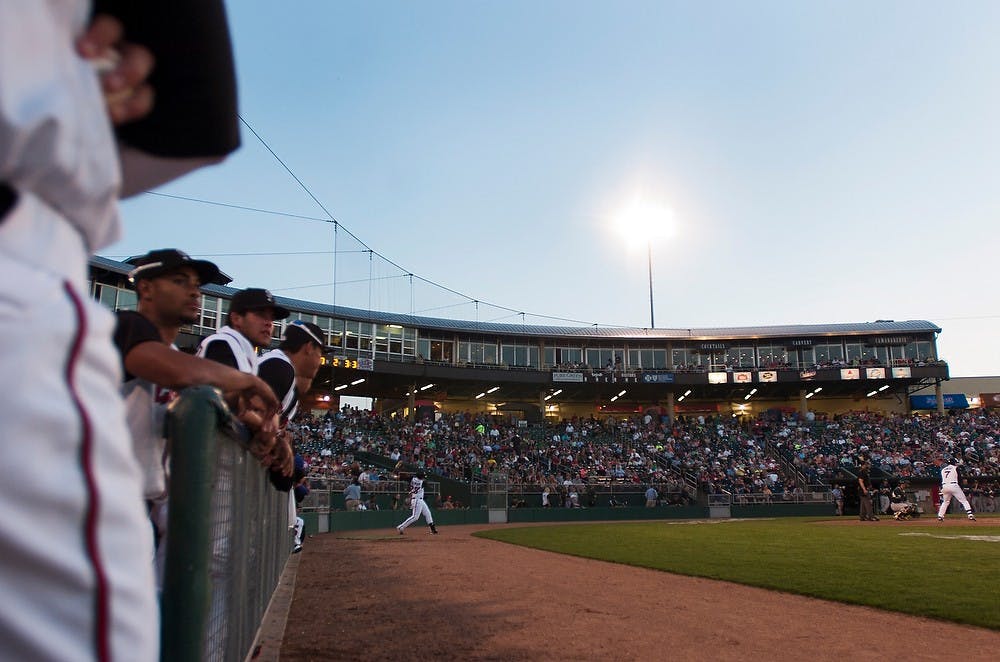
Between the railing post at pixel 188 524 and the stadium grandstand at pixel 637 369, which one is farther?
the stadium grandstand at pixel 637 369

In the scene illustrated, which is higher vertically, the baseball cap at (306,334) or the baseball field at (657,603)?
the baseball cap at (306,334)

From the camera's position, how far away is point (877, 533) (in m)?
17.0

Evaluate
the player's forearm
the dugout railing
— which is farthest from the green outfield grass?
the player's forearm

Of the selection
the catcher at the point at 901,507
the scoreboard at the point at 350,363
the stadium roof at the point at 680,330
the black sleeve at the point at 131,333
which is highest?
the stadium roof at the point at 680,330

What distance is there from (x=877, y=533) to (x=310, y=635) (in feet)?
49.5

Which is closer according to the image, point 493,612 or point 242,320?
point 242,320

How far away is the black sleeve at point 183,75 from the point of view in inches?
47.4

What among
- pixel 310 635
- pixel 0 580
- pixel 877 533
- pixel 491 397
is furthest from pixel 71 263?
pixel 491 397

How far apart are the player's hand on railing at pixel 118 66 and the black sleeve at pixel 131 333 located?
100cm

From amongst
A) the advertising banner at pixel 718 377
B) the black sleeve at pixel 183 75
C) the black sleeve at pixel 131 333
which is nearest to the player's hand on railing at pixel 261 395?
the black sleeve at pixel 131 333

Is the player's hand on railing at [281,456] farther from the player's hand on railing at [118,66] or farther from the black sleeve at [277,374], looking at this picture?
the player's hand on railing at [118,66]

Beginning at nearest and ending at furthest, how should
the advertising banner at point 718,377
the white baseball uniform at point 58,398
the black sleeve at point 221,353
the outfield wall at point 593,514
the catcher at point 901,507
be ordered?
the white baseball uniform at point 58,398
the black sleeve at point 221,353
the catcher at point 901,507
the outfield wall at point 593,514
the advertising banner at point 718,377

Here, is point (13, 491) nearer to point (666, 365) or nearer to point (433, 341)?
point (433, 341)

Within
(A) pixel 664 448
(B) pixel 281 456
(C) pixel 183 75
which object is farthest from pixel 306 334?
(A) pixel 664 448
